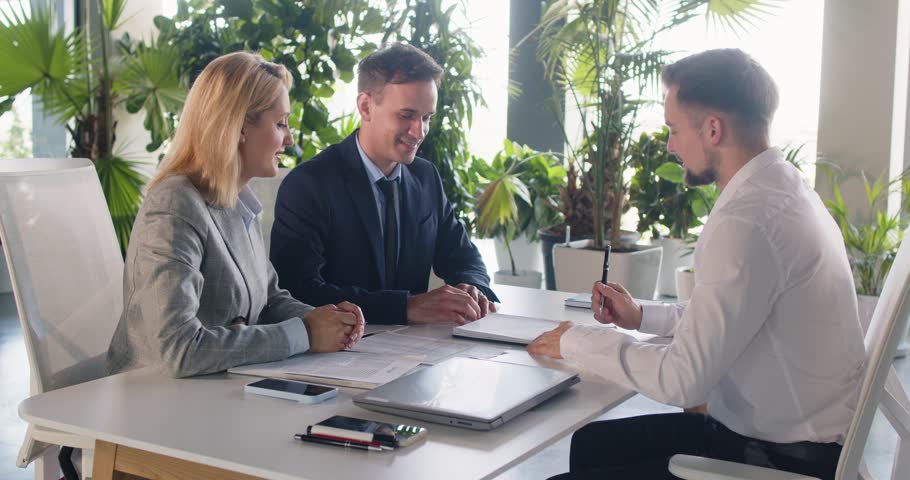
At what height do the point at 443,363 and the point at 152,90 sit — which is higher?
the point at 152,90

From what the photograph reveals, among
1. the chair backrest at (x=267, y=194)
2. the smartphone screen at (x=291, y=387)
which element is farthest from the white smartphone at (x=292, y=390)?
the chair backrest at (x=267, y=194)

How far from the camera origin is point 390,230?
2678 millimetres

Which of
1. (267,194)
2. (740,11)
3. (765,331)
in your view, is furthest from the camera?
(740,11)

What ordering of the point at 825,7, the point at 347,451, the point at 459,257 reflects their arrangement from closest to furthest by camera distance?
the point at 347,451, the point at 459,257, the point at 825,7

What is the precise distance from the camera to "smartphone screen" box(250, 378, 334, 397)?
1604 mm

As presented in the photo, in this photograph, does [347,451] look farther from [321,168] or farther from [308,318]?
[321,168]

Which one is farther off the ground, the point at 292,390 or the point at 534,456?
the point at 292,390

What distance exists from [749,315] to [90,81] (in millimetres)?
4797

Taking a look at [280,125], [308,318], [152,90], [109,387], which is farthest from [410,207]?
[152,90]

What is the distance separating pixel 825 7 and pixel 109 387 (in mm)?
4672

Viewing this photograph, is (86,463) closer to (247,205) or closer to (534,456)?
(247,205)

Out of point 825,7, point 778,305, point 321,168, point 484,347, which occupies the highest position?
point 825,7

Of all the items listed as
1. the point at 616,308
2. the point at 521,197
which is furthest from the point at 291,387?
the point at 521,197

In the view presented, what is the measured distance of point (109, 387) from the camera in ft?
5.46
